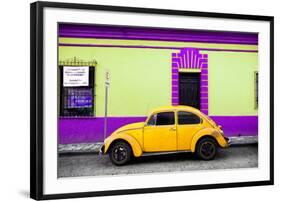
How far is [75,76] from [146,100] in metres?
1.37

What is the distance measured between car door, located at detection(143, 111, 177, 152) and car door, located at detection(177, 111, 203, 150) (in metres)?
0.10

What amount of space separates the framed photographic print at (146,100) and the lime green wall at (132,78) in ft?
0.06

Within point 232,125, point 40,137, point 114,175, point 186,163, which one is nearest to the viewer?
point 40,137

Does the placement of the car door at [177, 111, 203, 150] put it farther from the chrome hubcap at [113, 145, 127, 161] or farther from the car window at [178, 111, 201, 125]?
the chrome hubcap at [113, 145, 127, 161]

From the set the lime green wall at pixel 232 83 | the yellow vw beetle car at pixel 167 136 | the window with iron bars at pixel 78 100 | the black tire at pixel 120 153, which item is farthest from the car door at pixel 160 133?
the window with iron bars at pixel 78 100

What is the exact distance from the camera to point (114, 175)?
8.18m

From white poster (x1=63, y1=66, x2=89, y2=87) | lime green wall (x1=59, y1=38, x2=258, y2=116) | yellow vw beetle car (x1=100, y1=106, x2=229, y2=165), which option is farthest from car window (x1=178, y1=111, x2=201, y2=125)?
white poster (x1=63, y1=66, x2=89, y2=87)

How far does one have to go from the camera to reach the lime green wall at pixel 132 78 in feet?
27.9

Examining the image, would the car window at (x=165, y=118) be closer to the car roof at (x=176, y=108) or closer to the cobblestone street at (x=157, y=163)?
the car roof at (x=176, y=108)

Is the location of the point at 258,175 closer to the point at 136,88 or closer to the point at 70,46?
the point at 136,88

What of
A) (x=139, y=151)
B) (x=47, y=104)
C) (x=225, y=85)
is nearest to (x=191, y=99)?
(x=225, y=85)

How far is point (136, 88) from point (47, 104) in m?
1.85

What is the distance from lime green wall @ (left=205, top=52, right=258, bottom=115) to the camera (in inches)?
362

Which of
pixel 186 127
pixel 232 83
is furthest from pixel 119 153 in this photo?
pixel 232 83
